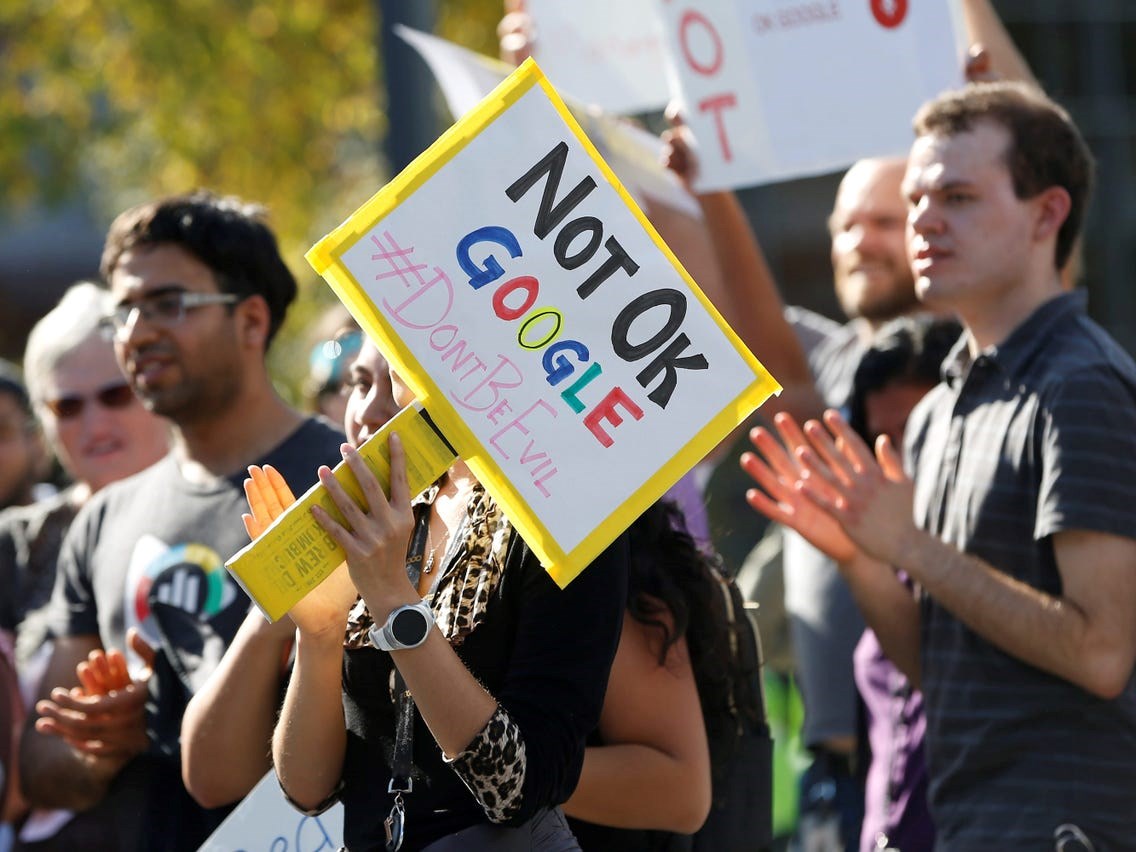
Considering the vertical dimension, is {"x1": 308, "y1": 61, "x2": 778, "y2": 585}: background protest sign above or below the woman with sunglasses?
above

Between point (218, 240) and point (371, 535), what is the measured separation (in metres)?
1.85

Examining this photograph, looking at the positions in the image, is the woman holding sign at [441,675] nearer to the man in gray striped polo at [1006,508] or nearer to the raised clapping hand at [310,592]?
the raised clapping hand at [310,592]

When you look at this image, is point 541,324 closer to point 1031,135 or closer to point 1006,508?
point 1006,508

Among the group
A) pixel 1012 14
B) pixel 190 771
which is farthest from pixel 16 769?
pixel 1012 14

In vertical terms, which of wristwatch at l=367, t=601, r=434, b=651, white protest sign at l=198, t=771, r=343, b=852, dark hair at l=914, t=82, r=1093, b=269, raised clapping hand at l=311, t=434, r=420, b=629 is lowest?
dark hair at l=914, t=82, r=1093, b=269

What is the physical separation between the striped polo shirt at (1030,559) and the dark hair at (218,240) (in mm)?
1615

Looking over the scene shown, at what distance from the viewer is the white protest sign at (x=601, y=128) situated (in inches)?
174

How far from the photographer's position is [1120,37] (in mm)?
18938

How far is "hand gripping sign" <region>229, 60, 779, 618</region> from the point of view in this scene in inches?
99.7

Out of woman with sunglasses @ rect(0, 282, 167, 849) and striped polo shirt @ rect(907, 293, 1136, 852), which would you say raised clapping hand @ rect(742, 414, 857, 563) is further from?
woman with sunglasses @ rect(0, 282, 167, 849)

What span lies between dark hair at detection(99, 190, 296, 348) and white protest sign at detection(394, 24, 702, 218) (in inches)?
23.4

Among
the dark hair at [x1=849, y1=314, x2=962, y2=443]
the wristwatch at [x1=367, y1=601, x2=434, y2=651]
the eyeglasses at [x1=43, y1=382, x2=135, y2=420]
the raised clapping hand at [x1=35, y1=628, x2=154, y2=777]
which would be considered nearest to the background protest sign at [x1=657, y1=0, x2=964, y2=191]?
the dark hair at [x1=849, y1=314, x2=962, y2=443]

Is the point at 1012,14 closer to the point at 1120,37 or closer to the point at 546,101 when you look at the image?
the point at 1120,37

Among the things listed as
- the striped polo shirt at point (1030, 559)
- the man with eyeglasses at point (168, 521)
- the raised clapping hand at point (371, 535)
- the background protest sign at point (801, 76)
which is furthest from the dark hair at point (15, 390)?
the raised clapping hand at point (371, 535)
